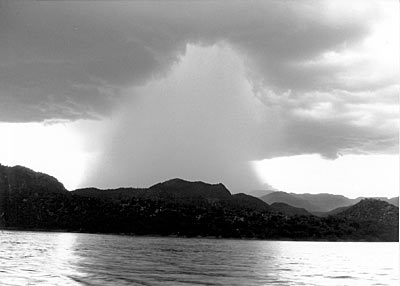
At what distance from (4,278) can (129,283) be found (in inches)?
481

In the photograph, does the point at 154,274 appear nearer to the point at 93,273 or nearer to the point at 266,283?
the point at 93,273

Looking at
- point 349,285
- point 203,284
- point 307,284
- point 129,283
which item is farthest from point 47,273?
point 349,285

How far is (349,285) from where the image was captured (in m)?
66.6

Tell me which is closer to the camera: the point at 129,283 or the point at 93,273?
the point at 129,283

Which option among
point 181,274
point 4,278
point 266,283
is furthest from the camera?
point 181,274

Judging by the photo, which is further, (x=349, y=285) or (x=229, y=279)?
(x=349, y=285)

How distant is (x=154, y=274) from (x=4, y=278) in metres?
18.6

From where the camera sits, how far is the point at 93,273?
64250 mm

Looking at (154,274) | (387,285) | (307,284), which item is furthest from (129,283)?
(387,285)

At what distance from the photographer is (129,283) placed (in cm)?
5241

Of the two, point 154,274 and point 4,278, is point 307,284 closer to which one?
point 154,274

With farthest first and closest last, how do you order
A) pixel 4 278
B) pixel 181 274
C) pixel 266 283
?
pixel 181 274 → pixel 266 283 → pixel 4 278

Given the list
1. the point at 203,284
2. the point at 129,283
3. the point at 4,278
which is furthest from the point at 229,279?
the point at 4,278

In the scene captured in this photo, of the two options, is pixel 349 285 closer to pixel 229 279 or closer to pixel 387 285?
pixel 387 285
